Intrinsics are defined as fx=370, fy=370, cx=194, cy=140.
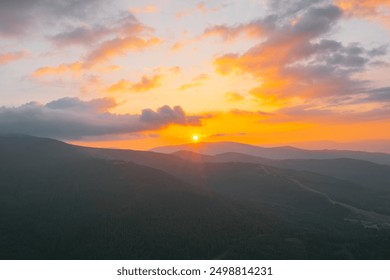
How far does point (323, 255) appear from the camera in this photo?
196 metres

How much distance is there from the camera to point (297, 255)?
196 meters

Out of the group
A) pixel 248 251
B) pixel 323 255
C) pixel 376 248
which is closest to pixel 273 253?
pixel 248 251
